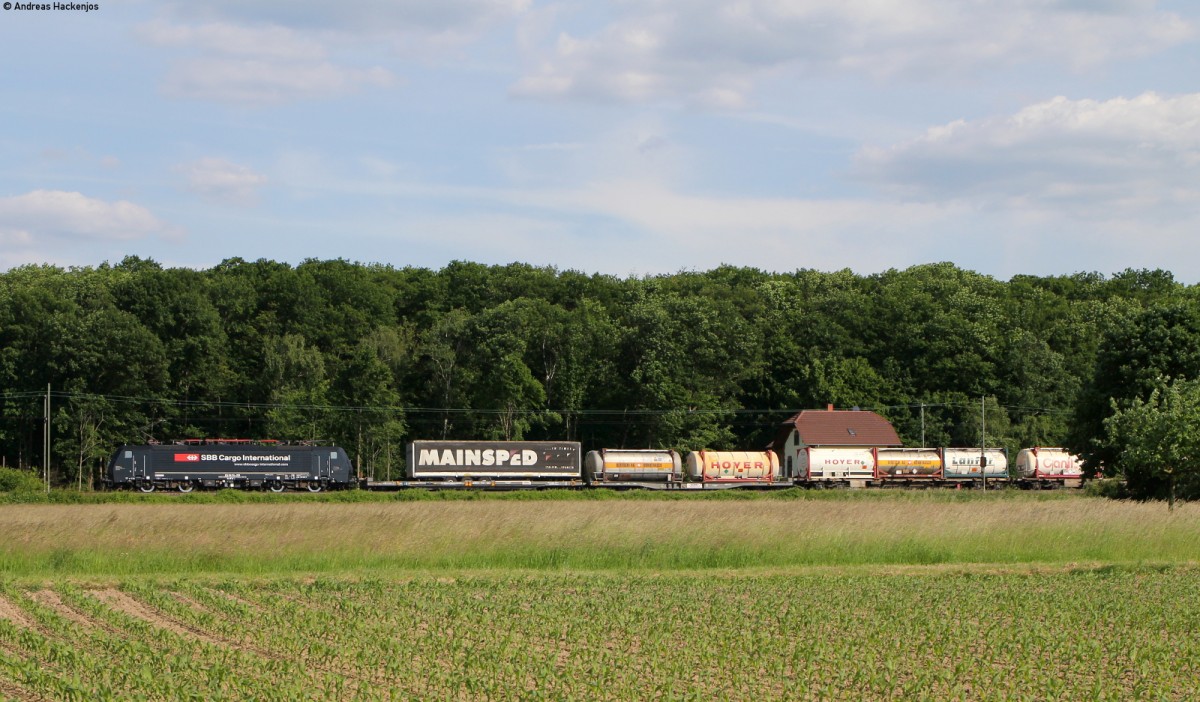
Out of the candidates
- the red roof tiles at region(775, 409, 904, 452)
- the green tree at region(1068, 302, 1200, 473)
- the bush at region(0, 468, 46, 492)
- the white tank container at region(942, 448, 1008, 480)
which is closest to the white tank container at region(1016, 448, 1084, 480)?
the white tank container at region(942, 448, 1008, 480)

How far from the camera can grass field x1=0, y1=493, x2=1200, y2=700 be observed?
1381 centimetres

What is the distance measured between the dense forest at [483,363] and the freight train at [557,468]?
8.78 metres

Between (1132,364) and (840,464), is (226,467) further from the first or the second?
(1132,364)

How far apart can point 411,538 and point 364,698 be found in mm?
16181

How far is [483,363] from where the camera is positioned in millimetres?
88125

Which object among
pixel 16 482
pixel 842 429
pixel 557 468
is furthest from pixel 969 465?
pixel 16 482

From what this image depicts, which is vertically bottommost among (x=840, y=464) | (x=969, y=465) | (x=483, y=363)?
(x=969, y=465)

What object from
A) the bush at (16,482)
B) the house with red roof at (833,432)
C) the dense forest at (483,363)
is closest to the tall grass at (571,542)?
the bush at (16,482)

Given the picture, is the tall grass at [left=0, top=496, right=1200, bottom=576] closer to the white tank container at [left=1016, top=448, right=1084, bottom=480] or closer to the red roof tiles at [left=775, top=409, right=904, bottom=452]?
the white tank container at [left=1016, top=448, right=1084, bottom=480]

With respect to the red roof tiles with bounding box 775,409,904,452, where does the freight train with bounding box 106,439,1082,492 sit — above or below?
below

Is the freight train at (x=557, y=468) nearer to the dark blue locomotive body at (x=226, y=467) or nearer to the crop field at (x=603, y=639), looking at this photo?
the dark blue locomotive body at (x=226, y=467)

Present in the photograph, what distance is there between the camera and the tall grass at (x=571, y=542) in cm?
2647

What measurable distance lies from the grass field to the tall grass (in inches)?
3.4

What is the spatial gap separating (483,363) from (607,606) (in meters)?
69.1
